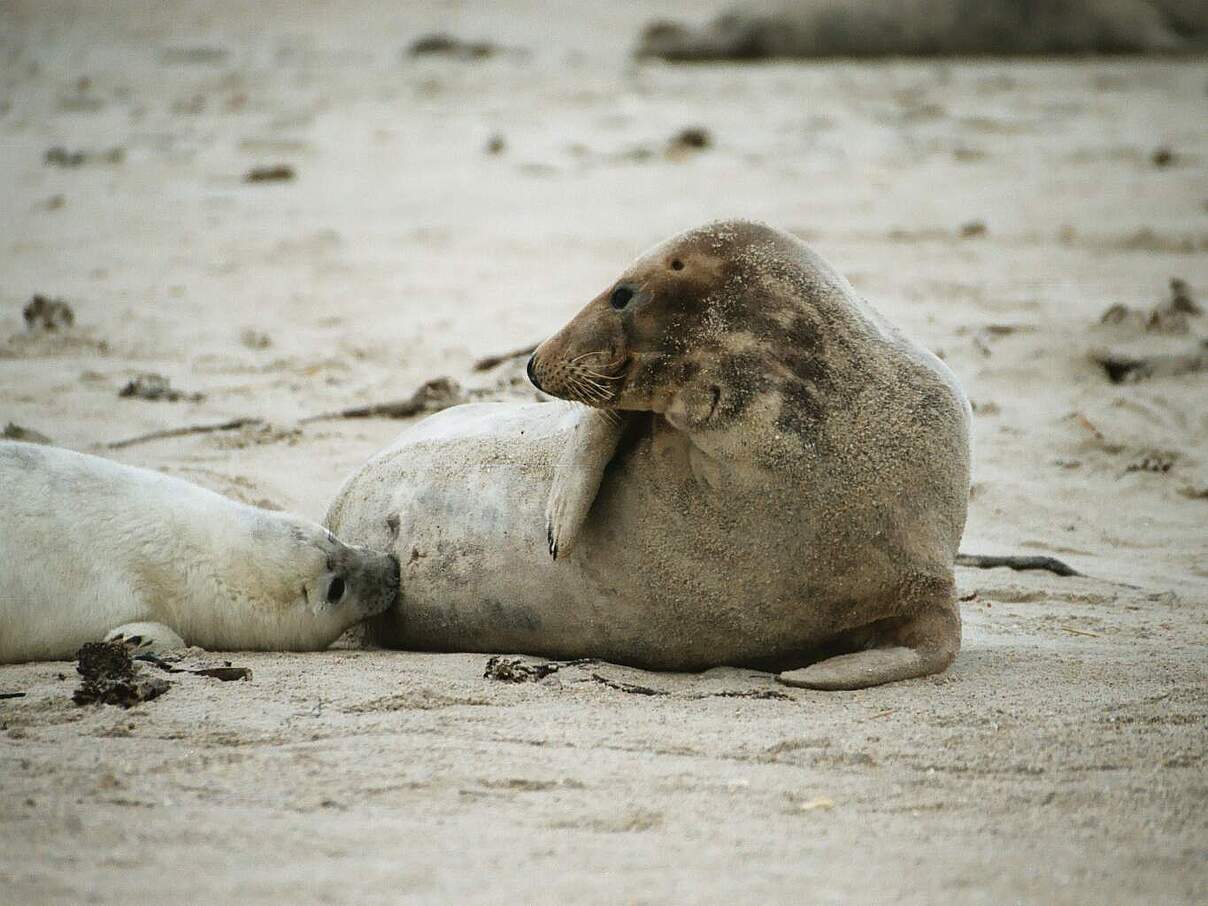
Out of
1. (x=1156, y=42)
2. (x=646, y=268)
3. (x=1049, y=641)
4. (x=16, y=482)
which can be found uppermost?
(x=1156, y=42)

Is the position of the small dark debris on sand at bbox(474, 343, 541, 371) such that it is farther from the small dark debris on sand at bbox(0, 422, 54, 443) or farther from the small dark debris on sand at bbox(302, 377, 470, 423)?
the small dark debris on sand at bbox(0, 422, 54, 443)

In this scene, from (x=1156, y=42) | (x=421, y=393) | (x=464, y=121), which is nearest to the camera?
(x=421, y=393)

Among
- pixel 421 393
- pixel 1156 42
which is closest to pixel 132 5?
pixel 1156 42

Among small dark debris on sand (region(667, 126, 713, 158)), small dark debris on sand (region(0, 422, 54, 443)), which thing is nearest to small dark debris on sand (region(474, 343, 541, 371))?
small dark debris on sand (region(0, 422, 54, 443))

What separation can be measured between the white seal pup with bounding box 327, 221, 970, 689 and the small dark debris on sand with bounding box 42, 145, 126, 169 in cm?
774

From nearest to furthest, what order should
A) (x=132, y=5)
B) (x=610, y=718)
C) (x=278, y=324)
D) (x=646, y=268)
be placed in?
(x=610, y=718) → (x=646, y=268) → (x=278, y=324) → (x=132, y=5)

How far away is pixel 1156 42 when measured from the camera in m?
15.4

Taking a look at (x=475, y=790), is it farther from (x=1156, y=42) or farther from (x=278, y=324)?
(x=1156, y=42)

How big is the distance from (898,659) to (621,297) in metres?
0.97

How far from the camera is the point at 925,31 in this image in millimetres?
15539

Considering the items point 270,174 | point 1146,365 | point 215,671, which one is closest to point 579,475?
point 215,671

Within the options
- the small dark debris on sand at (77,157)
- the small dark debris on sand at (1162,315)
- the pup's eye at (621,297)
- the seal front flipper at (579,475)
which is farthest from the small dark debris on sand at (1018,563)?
the small dark debris on sand at (77,157)

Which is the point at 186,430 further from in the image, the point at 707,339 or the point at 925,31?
the point at 925,31

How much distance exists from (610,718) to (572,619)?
0.54 m
